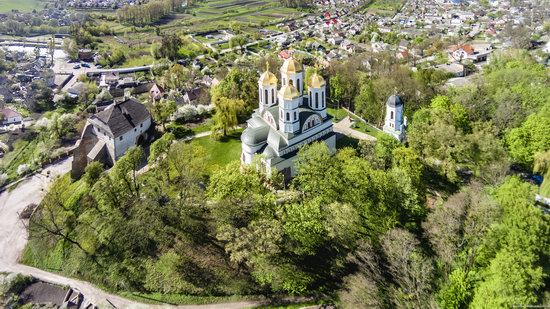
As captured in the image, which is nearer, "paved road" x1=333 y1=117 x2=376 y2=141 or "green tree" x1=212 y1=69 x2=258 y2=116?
"paved road" x1=333 y1=117 x2=376 y2=141

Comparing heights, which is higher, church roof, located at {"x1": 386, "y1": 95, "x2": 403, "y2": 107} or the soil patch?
church roof, located at {"x1": 386, "y1": 95, "x2": 403, "y2": 107}

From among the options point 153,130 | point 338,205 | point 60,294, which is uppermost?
point 338,205

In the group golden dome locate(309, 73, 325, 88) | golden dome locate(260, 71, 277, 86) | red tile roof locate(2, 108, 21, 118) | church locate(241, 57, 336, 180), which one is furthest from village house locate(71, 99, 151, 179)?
red tile roof locate(2, 108, 21, 118)

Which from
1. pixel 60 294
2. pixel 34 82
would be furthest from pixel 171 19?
pixel 60 294

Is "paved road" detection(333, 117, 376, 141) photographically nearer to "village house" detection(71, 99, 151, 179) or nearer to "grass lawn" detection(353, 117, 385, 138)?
"grass lawn" detection(353, 117, 385, 138)

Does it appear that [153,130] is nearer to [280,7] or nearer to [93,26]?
[93,26]

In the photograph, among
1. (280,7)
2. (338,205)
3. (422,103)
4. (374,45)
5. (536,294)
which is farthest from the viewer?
(280,7)

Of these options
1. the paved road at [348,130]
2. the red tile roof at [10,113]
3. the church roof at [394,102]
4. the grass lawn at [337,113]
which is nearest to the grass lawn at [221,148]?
the paved road at [348,130]
